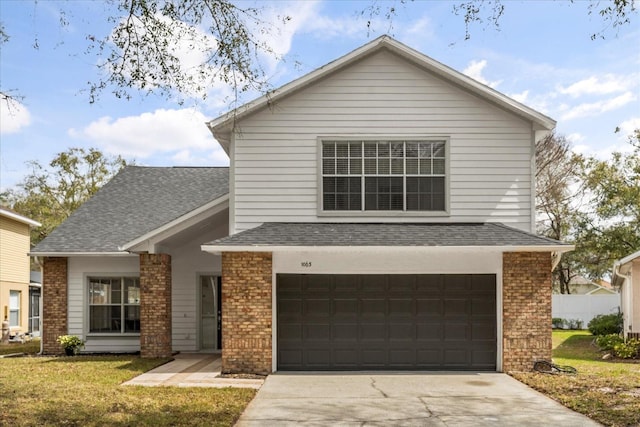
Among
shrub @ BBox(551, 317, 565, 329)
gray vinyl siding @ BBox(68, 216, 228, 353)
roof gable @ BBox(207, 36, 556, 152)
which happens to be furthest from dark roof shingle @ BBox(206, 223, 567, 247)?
shrub @ BBox(551, 317, 565, 329)

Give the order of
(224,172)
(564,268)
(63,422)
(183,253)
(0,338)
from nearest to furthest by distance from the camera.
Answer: (63,422) → (183,253) → (224,172) → (0,338) → (564,268)

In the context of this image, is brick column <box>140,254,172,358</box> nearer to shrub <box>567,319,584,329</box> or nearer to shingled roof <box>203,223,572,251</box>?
shingled roof <box>203,223,572,251</box>

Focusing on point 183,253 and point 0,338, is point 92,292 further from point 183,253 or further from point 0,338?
point 0,338

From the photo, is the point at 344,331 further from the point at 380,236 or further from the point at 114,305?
the point at 114,305

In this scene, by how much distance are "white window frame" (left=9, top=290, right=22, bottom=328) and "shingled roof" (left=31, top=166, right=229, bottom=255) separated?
9617 mm

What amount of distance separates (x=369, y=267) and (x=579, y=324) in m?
26.2

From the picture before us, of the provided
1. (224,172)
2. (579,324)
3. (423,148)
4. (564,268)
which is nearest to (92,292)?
(224,172)

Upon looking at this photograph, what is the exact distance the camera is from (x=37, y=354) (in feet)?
64.0

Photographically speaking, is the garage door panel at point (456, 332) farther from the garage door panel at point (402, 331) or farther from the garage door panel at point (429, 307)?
the garage door panel at point (402, 331)

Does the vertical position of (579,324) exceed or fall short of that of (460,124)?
it falls short

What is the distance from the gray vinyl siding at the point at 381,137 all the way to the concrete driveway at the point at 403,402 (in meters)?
3.72

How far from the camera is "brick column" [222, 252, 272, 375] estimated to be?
1430 centimetres

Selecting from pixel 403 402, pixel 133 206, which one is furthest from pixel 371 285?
pixel 133 206

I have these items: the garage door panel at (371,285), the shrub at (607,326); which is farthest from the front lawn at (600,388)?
the shrub at (607,326)
